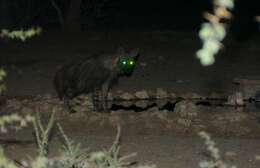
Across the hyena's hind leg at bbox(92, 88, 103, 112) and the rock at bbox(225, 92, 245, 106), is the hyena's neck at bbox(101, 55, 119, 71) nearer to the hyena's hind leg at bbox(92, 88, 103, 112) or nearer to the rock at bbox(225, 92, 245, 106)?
the hyena's hind leg at bbox(92, 88, 103, 112)

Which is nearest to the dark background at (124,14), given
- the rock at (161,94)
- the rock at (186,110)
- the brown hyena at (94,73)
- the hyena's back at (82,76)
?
the rock at (161,94)

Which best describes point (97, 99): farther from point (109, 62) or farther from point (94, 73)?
point (109, 62)

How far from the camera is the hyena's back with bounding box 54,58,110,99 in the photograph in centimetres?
960

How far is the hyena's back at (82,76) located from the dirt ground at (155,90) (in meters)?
0.31

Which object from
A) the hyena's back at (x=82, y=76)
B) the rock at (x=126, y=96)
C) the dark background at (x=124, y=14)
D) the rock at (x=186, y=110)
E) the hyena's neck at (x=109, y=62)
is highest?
the dark background at (x=124, y=14)

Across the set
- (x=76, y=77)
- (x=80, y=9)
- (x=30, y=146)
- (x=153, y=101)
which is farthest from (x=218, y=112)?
(x=80, y=9)

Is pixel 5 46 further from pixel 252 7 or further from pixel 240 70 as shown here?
pixel 252 7

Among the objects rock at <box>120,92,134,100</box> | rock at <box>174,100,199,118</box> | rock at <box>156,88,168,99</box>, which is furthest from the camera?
rock at <box>156,88,168,99</box>

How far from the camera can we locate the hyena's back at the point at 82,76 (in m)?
9.60

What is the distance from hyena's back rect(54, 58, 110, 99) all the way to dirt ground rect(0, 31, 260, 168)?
31cm

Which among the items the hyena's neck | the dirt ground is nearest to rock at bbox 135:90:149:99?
the dirt ground

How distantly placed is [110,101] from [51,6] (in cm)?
981

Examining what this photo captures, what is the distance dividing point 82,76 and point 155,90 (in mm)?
1264

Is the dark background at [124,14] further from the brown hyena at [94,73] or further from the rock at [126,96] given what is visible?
the brown hyena at [94,73]
